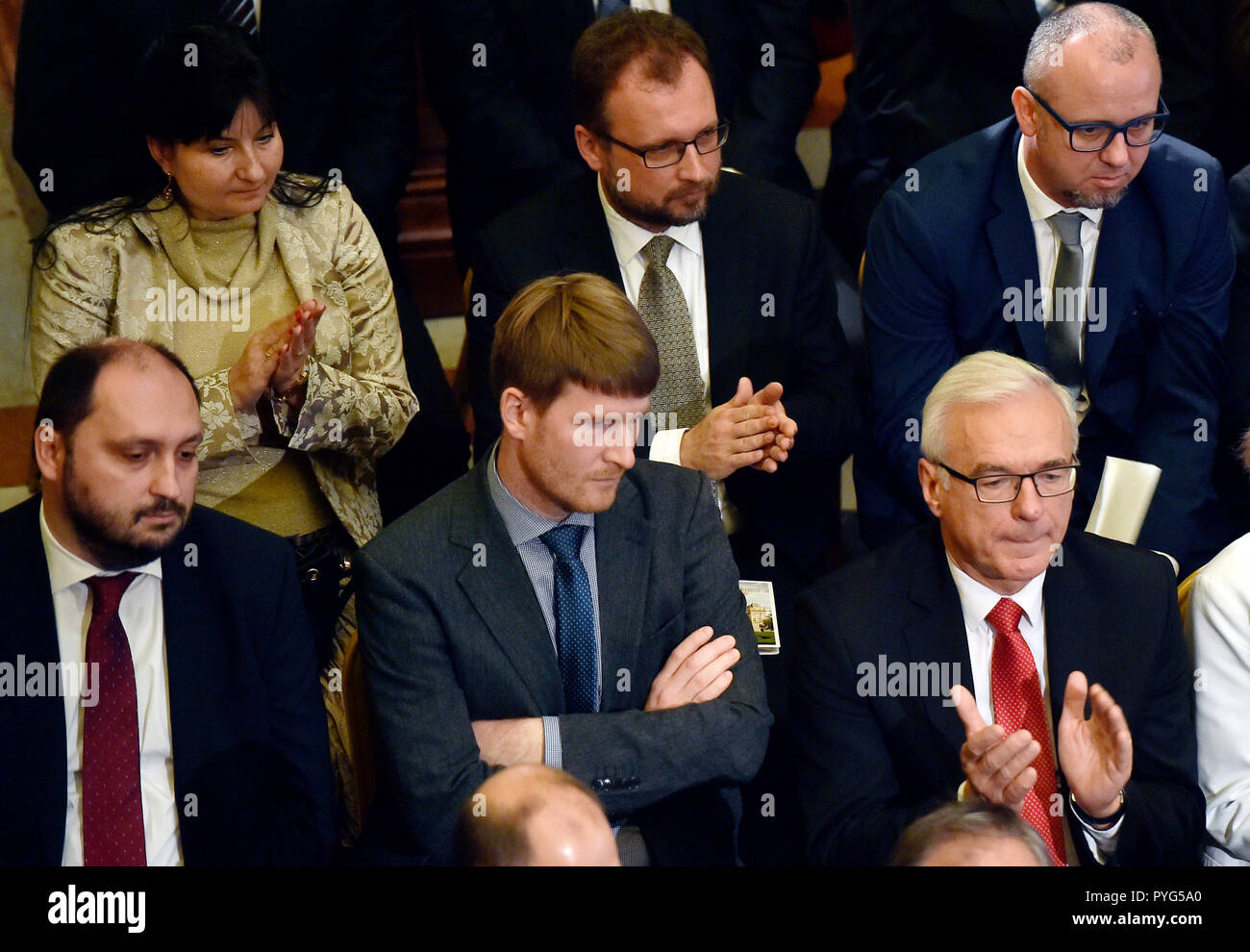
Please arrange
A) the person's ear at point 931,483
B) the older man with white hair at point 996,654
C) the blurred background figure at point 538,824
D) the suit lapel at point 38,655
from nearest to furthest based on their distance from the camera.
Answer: the blurred background figure at point 538,824, the suit lapel at point 38,655, the older man with white hair at point 996,654, the person's ear at point 931,483

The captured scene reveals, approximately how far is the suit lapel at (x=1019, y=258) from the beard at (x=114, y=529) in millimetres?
1643

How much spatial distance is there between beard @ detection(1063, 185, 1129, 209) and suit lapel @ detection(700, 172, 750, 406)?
637mm

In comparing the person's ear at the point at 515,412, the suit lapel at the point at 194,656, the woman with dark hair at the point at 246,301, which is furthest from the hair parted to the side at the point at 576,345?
the suit lapel at the point at 194,656

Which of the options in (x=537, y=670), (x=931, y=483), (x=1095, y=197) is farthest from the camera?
(x=1095, y=197)

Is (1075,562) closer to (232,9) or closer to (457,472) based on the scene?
(457,472)

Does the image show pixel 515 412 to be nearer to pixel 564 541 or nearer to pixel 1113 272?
pixel 564 541

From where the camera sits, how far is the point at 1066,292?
302 cm

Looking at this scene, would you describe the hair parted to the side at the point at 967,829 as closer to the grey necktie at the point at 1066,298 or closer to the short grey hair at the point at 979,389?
the short grey hair at the point at 979,389

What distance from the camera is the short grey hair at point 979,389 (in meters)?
2.39

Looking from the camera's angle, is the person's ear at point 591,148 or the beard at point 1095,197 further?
the person's ear at point 591,148

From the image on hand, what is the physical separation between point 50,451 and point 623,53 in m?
1.37

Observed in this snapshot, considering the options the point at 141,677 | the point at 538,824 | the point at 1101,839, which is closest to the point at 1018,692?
the point at 1101,839

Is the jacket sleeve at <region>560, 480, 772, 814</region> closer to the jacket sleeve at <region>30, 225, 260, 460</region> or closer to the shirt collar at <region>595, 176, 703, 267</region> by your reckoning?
the jacket sleeve at <region>30, 225, 260, 460</region>

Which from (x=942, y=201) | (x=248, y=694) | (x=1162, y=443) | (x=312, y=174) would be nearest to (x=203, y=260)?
(x=312, y=174)
